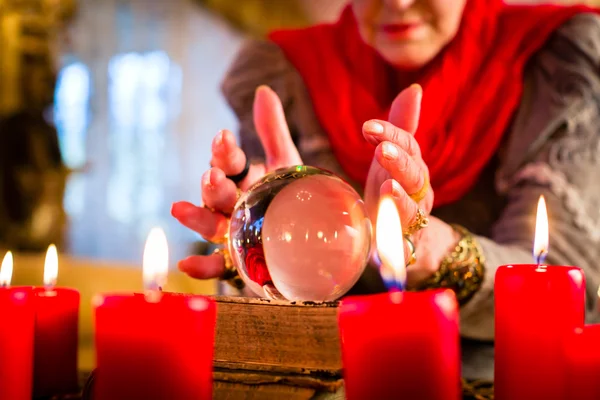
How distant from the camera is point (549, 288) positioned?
1.39 ft

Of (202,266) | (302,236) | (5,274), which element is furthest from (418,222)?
(5,274)

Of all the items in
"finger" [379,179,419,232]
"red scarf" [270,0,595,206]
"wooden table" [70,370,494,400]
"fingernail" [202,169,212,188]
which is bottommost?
"wooden table" [70,370,494,400]

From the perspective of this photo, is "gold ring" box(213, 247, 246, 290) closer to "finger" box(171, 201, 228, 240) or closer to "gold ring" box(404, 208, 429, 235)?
"finger" box(171, 201, 228, 240)

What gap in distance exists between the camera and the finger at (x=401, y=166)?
0.50 m

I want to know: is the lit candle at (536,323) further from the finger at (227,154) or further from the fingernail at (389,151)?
the finger at (227,154)

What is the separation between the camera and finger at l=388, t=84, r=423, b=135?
1.94ft

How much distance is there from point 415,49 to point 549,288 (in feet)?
1.80

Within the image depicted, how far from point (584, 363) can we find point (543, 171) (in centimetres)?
58

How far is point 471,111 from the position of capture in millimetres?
953

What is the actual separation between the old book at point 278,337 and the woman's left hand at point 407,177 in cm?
10

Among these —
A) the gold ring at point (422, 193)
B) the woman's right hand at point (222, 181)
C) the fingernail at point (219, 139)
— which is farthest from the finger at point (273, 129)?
the gold ring at point (422, 193)

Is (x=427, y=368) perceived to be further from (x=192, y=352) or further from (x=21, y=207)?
(x=21, y=207)

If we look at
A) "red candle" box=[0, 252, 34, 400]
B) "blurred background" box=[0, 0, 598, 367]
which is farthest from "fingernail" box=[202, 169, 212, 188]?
"blurred background" box=[0, 0, 598, 367]

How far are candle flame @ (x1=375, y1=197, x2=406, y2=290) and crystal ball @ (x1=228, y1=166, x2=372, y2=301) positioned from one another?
0.10m
